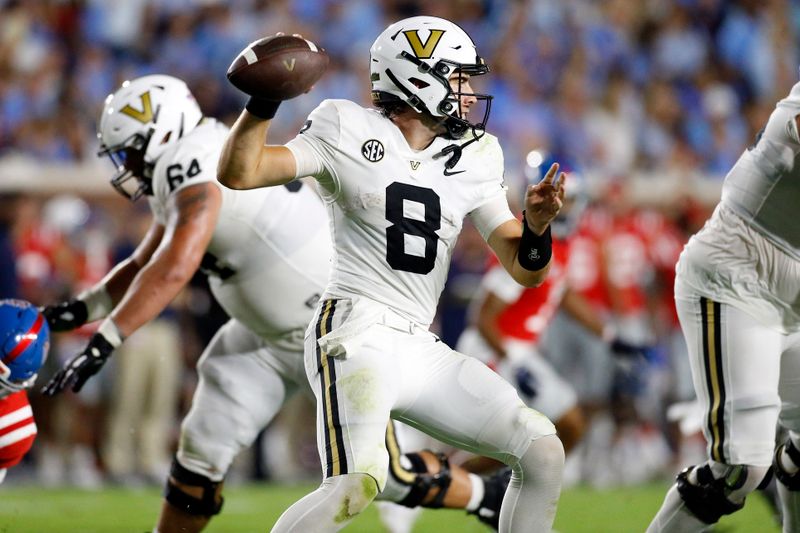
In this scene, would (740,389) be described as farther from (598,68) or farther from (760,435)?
(598,68)

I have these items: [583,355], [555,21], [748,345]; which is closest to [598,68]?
[555,21]

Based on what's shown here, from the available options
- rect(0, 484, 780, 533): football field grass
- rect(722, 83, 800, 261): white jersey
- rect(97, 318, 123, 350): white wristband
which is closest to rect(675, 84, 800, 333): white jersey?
rect(722, 83, 800, 261): white jersey

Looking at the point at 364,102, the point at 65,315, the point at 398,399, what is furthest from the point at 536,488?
the point at 364,102

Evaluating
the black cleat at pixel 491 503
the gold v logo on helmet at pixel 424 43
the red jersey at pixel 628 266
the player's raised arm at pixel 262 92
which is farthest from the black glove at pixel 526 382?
the player's raised arm at pixel 262 92

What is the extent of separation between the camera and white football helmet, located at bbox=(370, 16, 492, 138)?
392 centimetres

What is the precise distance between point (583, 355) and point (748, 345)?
536 centimetres

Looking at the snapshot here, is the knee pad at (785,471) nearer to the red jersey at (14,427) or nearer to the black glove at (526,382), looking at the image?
the black glove at (526,382)

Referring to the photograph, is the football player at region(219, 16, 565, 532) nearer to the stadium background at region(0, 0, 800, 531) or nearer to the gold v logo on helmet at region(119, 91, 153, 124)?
the gold v logo on helmet at region(119, 91, 153, 124)

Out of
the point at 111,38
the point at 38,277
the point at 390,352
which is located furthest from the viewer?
the point at 111,38

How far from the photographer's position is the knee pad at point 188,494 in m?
4.88

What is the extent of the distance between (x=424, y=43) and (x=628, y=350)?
324 centimetres

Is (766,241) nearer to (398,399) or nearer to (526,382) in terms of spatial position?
(398,399)

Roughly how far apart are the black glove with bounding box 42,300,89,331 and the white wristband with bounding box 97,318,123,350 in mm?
612

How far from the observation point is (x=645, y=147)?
11.3 meters
